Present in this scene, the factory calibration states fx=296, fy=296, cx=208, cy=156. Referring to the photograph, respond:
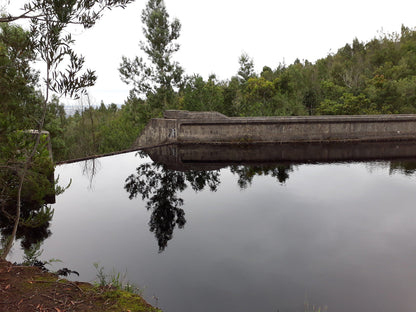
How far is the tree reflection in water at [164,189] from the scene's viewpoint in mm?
6250

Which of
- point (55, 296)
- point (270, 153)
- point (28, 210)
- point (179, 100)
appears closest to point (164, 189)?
point (28, 210)

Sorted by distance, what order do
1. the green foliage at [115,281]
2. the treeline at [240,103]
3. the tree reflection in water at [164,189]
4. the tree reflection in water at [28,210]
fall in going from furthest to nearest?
1. the treeline at [240,103]
2. the tree reflection in water at [164,189]
3. the tree reflection in water at [28,210]
4. the green foliage at [115,281]

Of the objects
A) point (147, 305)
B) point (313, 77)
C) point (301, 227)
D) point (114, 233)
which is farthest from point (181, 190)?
point (313, 77)

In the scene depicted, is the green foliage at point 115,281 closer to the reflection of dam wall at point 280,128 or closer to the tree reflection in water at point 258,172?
the tree reflection in water at point 258,172

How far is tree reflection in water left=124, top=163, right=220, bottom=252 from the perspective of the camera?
20.5 feet

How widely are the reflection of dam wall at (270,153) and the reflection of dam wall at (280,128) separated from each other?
1.65 ft

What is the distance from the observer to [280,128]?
1481 centimetres

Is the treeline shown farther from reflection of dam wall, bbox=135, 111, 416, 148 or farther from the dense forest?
reflection of dam wall, bbox=135, 111, 416, 148

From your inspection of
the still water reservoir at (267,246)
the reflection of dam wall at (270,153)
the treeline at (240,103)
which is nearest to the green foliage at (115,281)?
the still water reservoir at (267,246)

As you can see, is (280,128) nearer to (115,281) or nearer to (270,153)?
(270,153)

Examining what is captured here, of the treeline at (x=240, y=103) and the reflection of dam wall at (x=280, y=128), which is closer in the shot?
the reflection of dam wall at (x=280, y=128)

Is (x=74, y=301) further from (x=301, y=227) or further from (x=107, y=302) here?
(x=301, y=227)

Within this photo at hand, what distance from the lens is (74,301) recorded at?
12.1 feet

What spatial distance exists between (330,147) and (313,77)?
151ft
